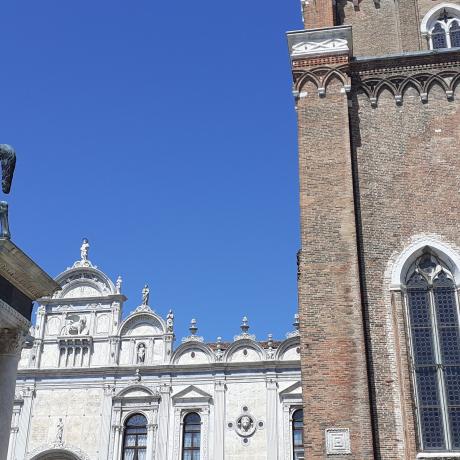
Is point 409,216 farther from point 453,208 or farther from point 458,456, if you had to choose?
point 458,456

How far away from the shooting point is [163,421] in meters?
29.1

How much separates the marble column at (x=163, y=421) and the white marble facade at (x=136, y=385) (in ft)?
0.13

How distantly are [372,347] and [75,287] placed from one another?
73.9 feet

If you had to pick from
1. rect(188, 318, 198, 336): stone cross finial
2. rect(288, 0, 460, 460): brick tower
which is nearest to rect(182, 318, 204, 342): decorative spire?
rect(188, 318, 198, 336): stone cross finial

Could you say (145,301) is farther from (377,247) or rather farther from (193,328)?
(377,247)

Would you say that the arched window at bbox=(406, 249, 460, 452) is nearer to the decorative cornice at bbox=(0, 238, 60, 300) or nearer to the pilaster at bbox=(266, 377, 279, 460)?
the decorative cornice at bbox=(0, 238, 60, 300)

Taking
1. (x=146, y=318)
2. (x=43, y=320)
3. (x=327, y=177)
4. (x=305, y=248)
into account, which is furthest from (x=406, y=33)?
(x=43, y=320)

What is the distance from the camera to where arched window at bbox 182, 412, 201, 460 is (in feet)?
93.2

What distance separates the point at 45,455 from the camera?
96.2 feet

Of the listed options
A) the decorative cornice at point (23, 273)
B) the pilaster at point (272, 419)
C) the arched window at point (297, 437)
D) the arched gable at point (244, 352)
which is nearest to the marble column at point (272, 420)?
the pilaster at point (272, 419)

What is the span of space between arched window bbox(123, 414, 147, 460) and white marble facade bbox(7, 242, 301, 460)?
10.2 inches

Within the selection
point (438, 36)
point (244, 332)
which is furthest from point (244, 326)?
point (438, 36)

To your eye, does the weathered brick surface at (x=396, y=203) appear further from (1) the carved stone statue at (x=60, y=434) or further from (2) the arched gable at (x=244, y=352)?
(1) the carved stone statue at (x=60, y=434)

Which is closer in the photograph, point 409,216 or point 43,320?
point 409,216
